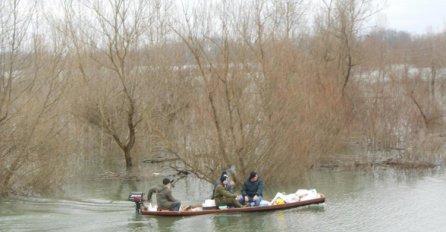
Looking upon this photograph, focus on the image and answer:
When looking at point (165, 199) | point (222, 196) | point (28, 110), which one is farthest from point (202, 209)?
point (28, 110)

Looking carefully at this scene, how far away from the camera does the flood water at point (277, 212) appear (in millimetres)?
17047

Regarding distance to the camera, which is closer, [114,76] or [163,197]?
[163,197]

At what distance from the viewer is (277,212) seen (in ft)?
61.0

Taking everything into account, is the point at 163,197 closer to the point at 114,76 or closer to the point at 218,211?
the point at 218,211

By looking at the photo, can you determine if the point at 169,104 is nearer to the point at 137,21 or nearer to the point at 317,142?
the point at 137,21

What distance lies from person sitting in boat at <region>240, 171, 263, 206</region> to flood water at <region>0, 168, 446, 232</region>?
69cm

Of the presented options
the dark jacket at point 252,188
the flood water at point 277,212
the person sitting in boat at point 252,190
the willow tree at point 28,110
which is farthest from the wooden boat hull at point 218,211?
the willow tree at point 28,110

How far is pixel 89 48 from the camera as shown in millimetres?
32125

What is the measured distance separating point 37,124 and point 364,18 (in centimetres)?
2210

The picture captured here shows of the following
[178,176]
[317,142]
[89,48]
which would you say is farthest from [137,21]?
[317,142]

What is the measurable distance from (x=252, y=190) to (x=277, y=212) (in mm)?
1120

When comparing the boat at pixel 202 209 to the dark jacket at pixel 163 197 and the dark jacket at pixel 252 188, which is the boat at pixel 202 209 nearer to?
the dark jacket at pixel 163 197

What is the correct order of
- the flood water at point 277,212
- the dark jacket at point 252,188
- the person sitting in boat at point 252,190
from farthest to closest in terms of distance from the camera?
the dark jacket at point 252,188 → the person sitting in boat at point 252,190 → the flood water at point 277,212

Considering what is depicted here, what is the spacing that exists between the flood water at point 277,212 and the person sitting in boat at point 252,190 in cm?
69
